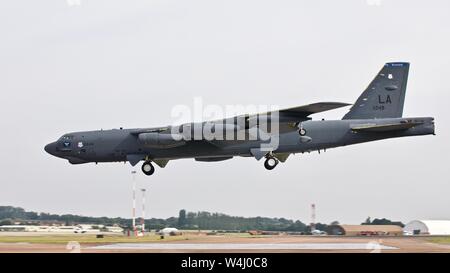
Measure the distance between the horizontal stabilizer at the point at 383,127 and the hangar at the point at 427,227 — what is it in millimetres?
7038

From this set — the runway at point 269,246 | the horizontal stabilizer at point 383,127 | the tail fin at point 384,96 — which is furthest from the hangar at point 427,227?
the tail fin at point 384,96

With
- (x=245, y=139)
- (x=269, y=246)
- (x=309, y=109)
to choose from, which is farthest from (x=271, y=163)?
(x=269, y=246)

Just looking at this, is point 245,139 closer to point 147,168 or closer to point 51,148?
point 147,168

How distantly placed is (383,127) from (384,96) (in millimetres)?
6084

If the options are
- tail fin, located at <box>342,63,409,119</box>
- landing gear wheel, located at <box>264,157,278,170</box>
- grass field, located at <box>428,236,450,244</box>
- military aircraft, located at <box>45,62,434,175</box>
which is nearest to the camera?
grass field, located at <box>428,236,450,244</box>

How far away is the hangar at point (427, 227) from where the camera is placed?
1636 inches

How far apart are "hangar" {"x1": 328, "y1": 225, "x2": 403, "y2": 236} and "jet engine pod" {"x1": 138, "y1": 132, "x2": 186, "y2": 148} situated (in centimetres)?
1169

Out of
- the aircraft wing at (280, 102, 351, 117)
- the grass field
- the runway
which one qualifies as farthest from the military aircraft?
the runway

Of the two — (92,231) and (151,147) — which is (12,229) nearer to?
(92,231)

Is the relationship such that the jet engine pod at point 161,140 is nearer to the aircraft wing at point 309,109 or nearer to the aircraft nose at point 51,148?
the aircraft nose at point 51,148

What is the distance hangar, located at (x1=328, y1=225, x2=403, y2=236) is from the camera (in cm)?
4044

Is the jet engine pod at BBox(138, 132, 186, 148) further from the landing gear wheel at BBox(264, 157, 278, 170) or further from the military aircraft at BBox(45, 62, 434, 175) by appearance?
the landing gear wheel at BBox(264, 157, 278, 170)
